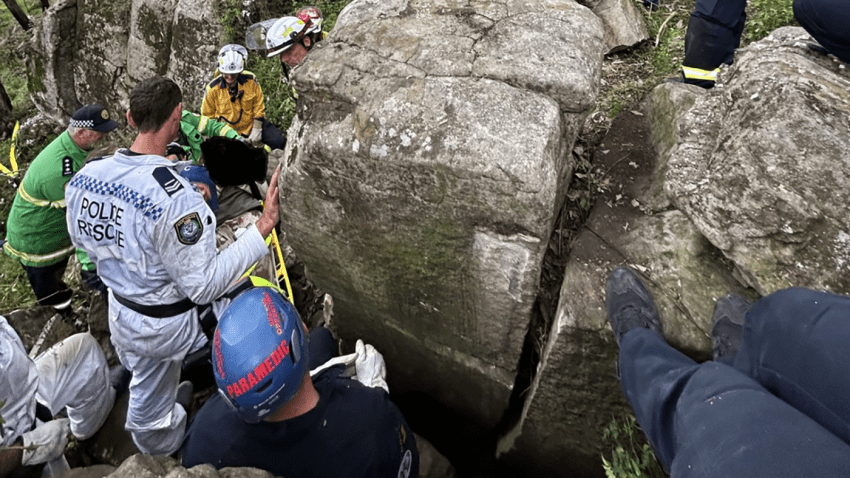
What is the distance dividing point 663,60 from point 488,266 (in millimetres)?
2985

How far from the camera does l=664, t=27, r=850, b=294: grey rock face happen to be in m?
2.23

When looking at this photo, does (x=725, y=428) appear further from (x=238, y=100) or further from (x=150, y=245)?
Answer: (x=238, y=100)

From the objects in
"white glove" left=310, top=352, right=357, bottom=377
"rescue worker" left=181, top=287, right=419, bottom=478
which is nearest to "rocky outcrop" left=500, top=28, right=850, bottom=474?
"white glove" left=310, top=352, right=357, bottom=377

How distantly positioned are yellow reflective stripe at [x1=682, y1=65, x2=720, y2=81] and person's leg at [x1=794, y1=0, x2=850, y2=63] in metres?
1.05

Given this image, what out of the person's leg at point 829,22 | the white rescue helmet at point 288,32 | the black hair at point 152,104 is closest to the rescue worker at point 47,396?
the black hair at point 152,104

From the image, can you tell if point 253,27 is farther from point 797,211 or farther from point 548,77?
point 797,211

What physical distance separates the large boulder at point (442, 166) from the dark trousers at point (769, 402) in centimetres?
102

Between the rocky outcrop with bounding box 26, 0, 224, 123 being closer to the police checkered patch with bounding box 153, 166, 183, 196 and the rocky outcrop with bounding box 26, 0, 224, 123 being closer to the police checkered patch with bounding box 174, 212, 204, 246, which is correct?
the police checkered patch with bounding box 153, 166, 183, 196

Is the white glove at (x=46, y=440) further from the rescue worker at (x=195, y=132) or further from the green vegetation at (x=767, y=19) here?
the green vegetation at (x=767, y=19)

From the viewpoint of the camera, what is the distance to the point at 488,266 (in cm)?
274

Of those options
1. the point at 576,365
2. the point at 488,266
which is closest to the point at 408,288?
the point at 488,266

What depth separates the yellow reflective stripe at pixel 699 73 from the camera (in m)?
3.78

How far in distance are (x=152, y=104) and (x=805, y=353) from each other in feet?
9.92

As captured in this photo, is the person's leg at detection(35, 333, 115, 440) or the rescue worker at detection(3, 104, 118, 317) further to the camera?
the rescue worker at detection(3, 104, 118, 317)
